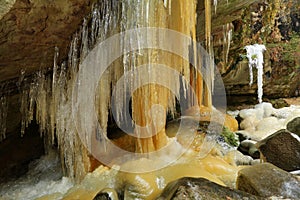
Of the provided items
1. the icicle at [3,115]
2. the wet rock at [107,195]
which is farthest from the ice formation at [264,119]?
the icicle at [3,115]

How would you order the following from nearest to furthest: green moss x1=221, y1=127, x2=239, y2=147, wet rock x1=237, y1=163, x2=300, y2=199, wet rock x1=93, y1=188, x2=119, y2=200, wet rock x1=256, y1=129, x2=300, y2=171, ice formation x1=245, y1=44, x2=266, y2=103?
1. wet rock x1=237, y1=163, x2=300, y2=199
2. wet rock x1=93, y1=188, x2=119, y2=200
3. wet rock x1=256, y1=129, x2=300, y2=171
4. green moss x1=221, y1=127, x2=239, y2=147
5. ice formation x1=245, y1=44, x2=266, y2=103

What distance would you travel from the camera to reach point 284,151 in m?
4.73

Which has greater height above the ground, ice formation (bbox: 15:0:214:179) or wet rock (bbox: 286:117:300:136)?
ice formation (bbox: 15:0:214:179)

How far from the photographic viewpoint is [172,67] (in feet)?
15.4

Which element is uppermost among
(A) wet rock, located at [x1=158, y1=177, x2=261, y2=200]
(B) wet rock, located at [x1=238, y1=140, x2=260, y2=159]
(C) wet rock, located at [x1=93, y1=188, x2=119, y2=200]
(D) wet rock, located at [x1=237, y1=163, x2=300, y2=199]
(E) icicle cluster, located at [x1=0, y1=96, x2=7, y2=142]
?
(E) icicle cluster, located at [x1=0, y1=96, x2=7, y2=142]

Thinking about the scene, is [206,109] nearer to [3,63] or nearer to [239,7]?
[239,7]

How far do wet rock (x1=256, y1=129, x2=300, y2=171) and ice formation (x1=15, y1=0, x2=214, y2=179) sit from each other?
1.86 metres

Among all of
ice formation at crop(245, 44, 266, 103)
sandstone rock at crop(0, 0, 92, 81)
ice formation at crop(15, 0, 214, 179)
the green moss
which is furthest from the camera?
ice formation at crop(245, 44, 266, 103)

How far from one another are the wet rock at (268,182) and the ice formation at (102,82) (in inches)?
69.5

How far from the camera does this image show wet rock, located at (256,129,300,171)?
15.2ft

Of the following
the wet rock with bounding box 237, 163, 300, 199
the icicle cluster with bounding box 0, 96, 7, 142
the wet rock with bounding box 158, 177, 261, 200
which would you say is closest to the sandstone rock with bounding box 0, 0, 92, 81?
the icicle cluster with bounding box 0, 96, 7, 142

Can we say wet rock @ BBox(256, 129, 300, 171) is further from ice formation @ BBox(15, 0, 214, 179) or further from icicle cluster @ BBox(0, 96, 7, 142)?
icicle cluster @ BBox(0, 96, 7, 142)

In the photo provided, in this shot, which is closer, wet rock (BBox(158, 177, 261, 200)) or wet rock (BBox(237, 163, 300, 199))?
wet rock (BBox(158, 177, 261, 200))

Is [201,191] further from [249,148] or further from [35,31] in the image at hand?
[249,148]
